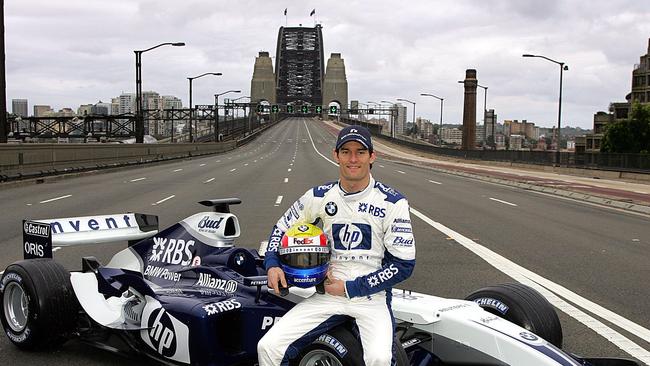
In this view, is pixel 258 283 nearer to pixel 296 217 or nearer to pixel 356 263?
pixel 296 217

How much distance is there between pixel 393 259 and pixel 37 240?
3.75 m

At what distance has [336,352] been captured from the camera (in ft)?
10.7

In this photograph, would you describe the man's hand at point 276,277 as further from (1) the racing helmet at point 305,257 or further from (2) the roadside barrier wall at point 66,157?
(2) the roadside barrier wall at point 66,157

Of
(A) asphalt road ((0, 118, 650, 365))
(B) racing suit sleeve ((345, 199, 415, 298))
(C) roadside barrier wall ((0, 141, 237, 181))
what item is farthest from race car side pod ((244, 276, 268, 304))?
(C) roadside barrier wall ((0, 141, 237, 181))

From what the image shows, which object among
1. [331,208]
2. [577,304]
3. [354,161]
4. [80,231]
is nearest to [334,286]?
[331,208]

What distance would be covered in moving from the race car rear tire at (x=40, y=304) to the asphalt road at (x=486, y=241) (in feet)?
0.53

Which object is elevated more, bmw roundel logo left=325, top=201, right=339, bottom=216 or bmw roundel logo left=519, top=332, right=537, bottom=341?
bmw roundel logo left=325, top=201, right=339, bottom=216

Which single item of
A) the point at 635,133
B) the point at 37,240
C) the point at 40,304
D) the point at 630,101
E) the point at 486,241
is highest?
the point at 630,101

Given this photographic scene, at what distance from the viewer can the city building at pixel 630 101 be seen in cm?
11388

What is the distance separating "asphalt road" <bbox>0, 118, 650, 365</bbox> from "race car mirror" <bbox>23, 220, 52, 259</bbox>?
2.68ft

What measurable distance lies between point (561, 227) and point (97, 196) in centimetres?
1394

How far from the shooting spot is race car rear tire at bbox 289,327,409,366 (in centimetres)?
324

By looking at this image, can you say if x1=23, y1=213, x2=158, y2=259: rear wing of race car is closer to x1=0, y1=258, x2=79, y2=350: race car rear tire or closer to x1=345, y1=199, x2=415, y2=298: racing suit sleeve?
x1=0, y1=258, x2=79, y2=350: race car rear tire

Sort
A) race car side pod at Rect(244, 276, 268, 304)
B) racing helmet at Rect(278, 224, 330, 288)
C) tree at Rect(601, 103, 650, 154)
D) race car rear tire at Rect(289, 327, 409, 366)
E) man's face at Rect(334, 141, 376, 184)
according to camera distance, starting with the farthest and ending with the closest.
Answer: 1. tree at Rect(601, 103, 650, 154)
2. race car side pod at Rect(244, 276, 268, 304)
3. man's face at Rect(334, 141, 376, 184)
4. racing helmet at Rect(278, 224, 330, 288)
5. race car rear tire at Rect(289, 327, 409, 366)
